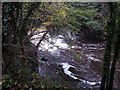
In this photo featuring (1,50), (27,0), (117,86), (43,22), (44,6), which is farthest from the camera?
(117,86)

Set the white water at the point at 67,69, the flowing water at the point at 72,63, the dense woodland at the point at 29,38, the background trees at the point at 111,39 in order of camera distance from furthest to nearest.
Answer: the white water at the point at 67,69
the flowing water at the point at 72,63
the background trees at the point at 111,39
the dense woodland at the point at 29,38

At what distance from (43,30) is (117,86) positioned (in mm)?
2267

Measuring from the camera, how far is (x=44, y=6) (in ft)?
14.5

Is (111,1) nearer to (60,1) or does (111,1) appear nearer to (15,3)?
(60,1)

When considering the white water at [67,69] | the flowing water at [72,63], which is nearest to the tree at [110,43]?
the flowing water at [72,63]

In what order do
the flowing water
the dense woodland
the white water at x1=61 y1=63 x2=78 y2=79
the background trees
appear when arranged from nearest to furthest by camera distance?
1. the dense woodland
2. the background trees
3. the flowing water
4. the white water at x1=61 y1=63 x2=78 y2=79

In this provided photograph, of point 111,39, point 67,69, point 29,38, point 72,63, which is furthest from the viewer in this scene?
point 72,63

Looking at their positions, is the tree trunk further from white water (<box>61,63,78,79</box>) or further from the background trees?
white water (<box>61,63,78,79</box>)

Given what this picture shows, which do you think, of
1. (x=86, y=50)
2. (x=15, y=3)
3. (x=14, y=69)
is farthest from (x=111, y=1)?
(x=86, y=50)

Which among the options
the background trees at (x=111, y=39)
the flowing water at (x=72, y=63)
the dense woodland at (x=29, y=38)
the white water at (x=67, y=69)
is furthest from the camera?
the white water at (x=67, y=69)

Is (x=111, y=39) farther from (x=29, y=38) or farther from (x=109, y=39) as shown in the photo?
(x=29, y=38)

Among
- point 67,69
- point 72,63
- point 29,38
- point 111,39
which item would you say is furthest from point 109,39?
point 72,63

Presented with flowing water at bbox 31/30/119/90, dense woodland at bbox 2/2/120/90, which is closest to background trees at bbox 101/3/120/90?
dense woodland at bbox 2/2/120/90

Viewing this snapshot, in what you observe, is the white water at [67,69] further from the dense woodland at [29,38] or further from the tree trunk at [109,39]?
the tree trunk at [109,39]
